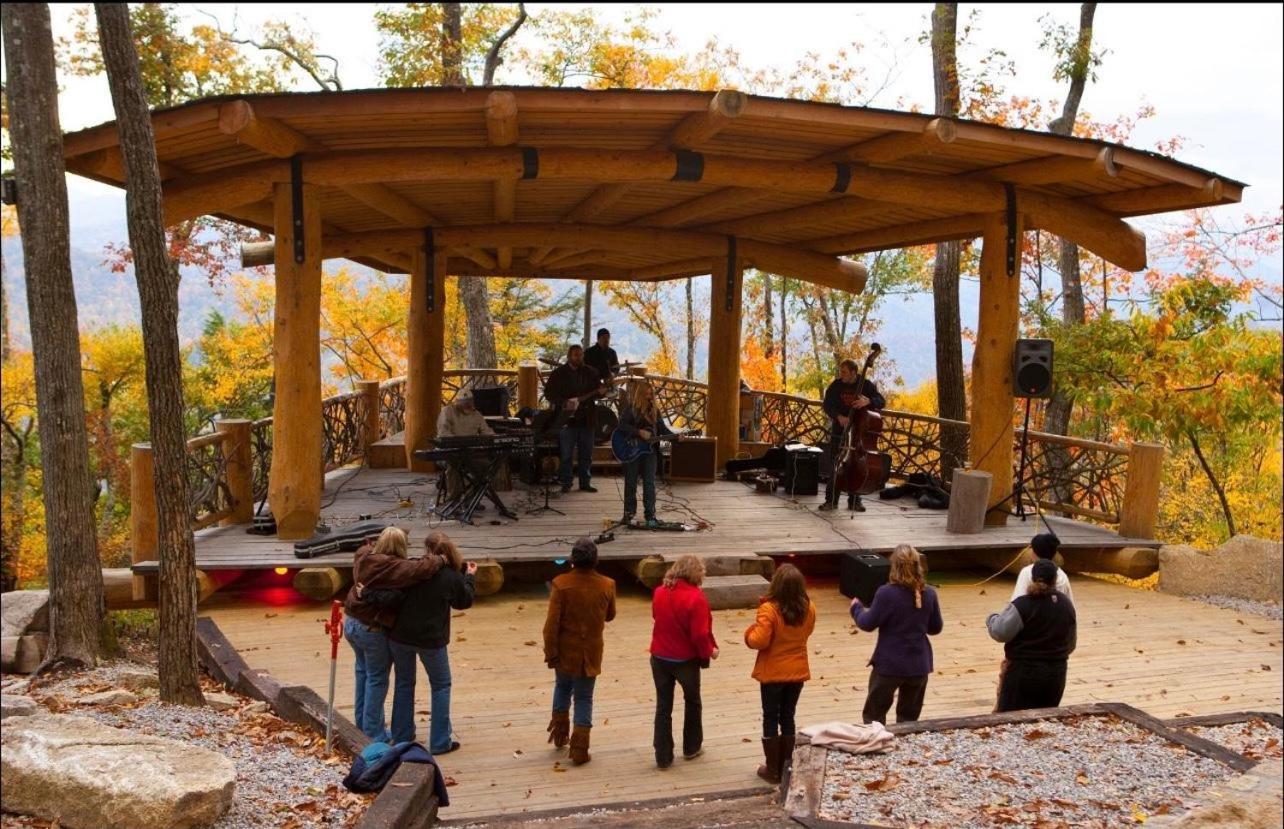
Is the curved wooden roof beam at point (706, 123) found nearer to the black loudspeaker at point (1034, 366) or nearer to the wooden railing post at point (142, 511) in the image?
the black loudspeaker at point (1034, 366)

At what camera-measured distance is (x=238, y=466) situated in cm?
938

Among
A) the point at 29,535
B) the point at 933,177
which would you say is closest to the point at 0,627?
the point at 933,177

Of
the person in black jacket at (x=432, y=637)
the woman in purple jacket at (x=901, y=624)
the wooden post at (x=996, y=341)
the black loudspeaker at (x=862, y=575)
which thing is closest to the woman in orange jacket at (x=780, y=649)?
the woman in purple jacket at (x=901, y=624)

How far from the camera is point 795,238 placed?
43.1 ft

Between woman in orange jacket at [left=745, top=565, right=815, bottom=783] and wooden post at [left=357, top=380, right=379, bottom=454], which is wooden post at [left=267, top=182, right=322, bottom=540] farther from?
wooden post at [left=357, top=380, right=379, bottom=454]

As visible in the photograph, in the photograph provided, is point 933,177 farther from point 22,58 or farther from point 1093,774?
point 22,58

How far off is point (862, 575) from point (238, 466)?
558cm

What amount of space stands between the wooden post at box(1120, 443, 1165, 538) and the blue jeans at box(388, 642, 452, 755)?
23.8 ft

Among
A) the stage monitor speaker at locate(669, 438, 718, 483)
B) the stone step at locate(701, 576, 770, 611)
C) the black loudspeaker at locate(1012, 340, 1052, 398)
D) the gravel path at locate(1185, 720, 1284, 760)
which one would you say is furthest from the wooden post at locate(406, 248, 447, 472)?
the gravel path at locate(1185, 720, 1284, 760)

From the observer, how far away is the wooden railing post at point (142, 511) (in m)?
7.76

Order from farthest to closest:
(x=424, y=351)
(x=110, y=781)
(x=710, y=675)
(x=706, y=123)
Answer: (x=424, y=351) < (x=706, y=123) < (x=710, y=675) < (x=110, y=781)

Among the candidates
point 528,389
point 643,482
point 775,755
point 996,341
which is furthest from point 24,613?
point 528,389

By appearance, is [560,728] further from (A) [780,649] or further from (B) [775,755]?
(A) [780,649]

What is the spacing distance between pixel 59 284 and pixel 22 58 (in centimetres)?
133
